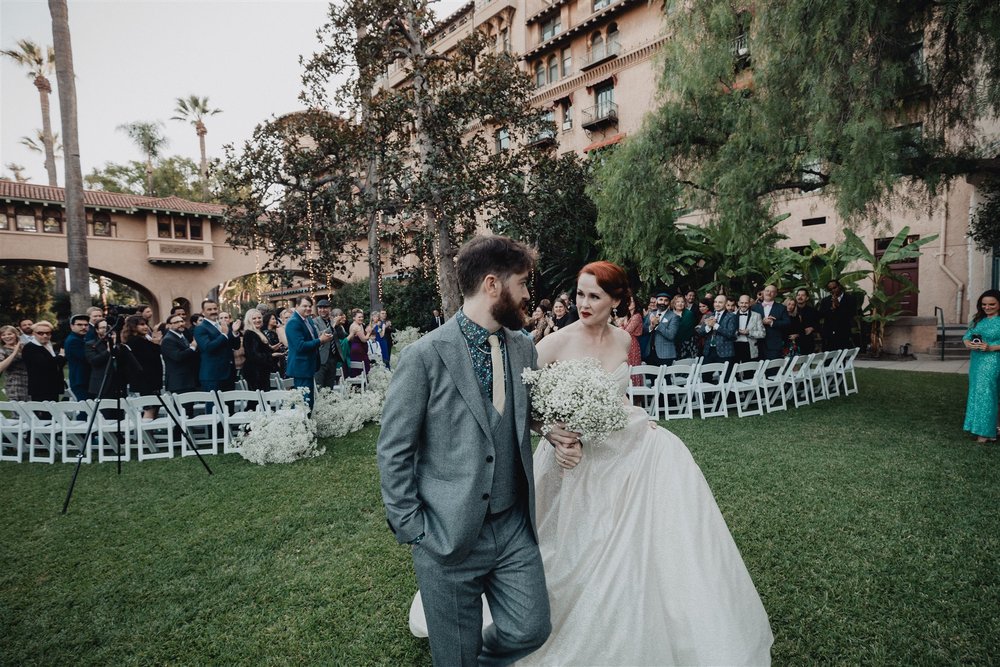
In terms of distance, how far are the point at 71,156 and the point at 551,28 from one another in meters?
25.3

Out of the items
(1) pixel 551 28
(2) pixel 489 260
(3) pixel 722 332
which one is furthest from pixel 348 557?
(1) pixel 551 28

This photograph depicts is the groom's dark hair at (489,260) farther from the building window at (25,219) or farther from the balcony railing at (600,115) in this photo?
the building window at (25,219)

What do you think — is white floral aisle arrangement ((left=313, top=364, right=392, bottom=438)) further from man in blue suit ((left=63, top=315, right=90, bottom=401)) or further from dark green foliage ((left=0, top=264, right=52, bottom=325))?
dark green foliage ((left=0, top=264, right=52, bottom=325))

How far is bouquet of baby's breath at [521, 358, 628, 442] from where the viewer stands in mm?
2244

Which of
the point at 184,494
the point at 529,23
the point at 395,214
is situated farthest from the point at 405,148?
the point at 529,23

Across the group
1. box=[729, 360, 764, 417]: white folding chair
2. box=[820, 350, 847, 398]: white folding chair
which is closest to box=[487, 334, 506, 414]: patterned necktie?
box=[729, 360, 764, 417]: white folding chair

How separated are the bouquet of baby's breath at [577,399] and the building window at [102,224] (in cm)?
3361

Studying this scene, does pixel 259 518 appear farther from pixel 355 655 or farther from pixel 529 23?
pixel 529 23

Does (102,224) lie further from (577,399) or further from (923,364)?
(923,364)

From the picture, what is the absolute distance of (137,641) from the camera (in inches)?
126

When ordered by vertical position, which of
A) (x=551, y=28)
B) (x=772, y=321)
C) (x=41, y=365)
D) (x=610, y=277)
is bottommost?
(x=41, y=365)

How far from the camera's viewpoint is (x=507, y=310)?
2.07 meters

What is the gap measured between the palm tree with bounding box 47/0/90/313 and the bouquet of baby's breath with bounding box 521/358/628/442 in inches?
638

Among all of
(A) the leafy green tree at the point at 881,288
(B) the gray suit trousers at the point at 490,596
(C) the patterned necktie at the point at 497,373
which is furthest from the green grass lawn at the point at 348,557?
(A) the leafy green tree at the point at 881,288
